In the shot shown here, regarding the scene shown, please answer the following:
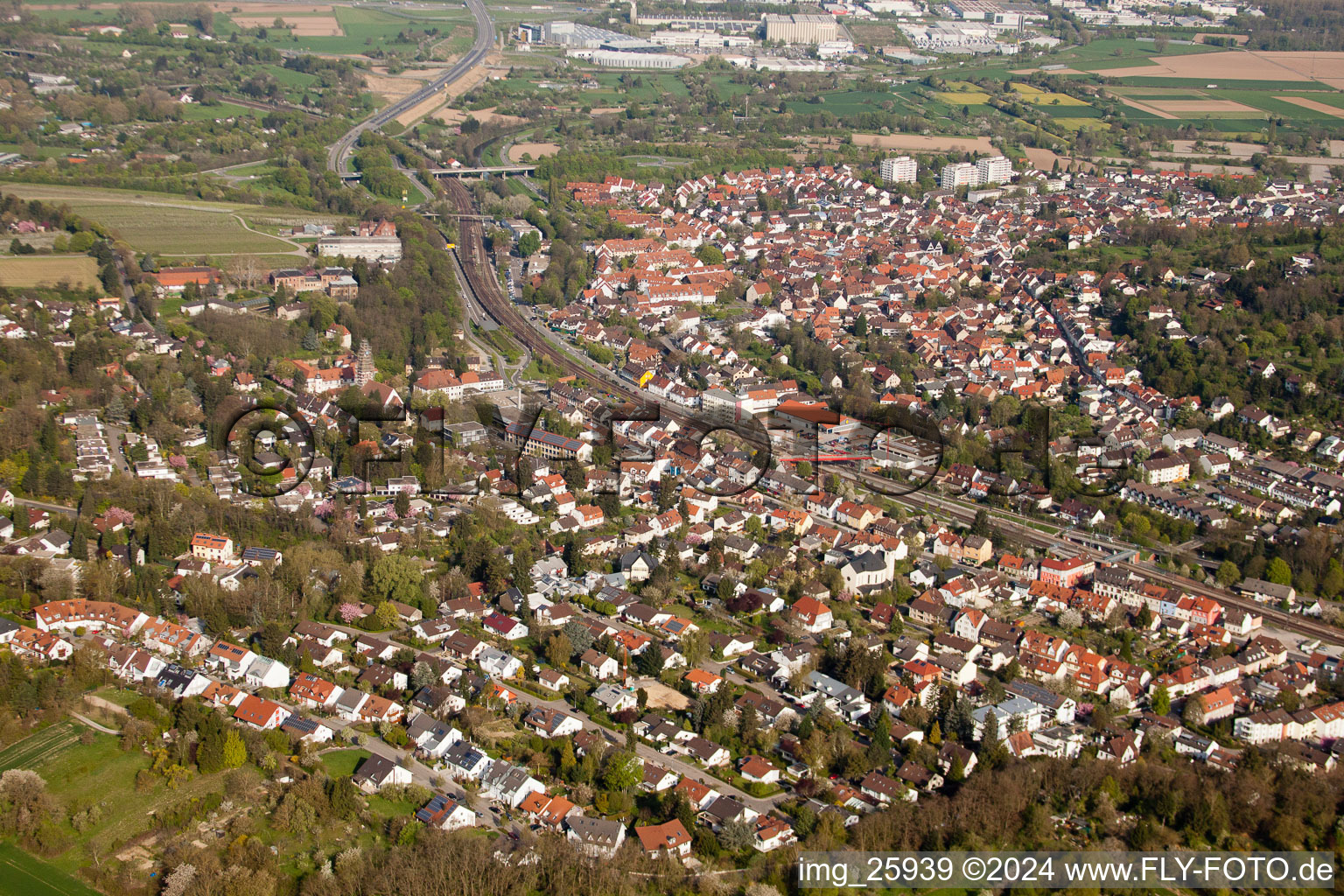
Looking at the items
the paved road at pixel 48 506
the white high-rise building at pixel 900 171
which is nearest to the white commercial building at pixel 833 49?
the white high-rise building at pixel 900 171

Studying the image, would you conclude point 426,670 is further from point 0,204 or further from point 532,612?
point 0,204

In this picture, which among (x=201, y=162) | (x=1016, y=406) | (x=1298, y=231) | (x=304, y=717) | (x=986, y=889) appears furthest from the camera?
(x=201, y=162)

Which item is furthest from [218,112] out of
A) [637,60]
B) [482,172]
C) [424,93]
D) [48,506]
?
[48,506]

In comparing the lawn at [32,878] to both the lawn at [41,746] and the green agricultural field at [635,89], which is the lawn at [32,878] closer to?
the lawn at [41,746]

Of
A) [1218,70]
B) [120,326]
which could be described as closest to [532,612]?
[120,326]

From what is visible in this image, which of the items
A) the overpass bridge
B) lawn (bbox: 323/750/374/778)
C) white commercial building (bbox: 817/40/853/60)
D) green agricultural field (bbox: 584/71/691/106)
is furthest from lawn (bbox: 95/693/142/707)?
white commercial building (bbox: 817/40/853/60)

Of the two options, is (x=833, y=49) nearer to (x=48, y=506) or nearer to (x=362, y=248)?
(x=362, y=248)

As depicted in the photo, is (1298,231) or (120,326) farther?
(1298,231)
